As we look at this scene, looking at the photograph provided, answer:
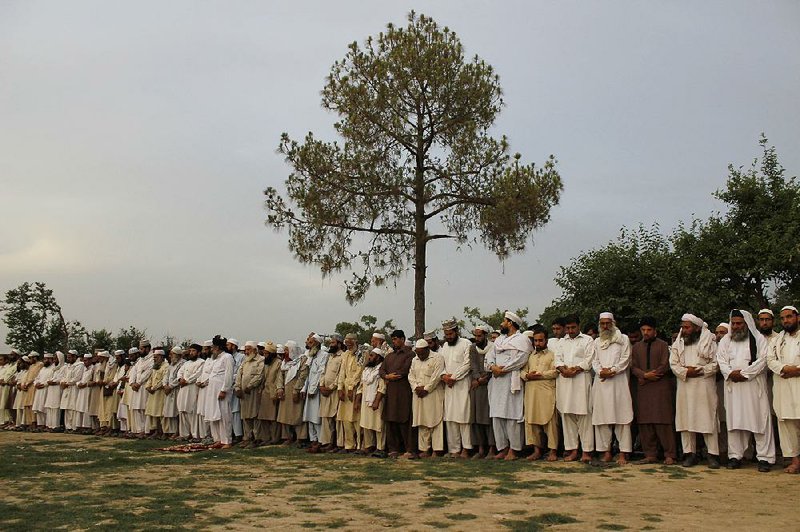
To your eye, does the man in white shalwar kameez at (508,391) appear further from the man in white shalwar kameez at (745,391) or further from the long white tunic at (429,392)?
the man in white shalwar kameez at (745,391)

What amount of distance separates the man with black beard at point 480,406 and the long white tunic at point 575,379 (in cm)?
110

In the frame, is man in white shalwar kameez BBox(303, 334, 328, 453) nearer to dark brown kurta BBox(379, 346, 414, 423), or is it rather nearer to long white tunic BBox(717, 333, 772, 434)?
dark brown kurta BBox(379, 346, 414, 423)

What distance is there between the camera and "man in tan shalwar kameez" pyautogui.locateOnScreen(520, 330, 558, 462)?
9.97m

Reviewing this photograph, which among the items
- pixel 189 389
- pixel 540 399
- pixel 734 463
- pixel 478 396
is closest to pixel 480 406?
pixel 478 396

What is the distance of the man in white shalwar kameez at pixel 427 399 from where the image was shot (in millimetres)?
10836

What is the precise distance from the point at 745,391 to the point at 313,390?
651 centimetres

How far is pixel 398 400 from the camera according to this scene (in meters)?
11.1

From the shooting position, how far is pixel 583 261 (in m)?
20.2

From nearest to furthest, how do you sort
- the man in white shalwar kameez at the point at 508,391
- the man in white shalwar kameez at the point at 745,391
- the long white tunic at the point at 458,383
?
the man in white shalwar kameez at the point at 745,391
the man in white shalwar kameez at the point at 508,391
the long white tunic at the point at 458,383

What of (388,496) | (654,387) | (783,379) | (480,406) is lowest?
(388,496)

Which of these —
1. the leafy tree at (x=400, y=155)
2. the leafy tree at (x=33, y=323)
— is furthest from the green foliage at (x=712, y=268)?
the leafy tree at (x=33, y=323)

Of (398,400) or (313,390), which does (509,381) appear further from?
(313,390)

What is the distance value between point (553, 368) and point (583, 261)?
413 inches

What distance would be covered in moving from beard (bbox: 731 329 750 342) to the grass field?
1409 mm
